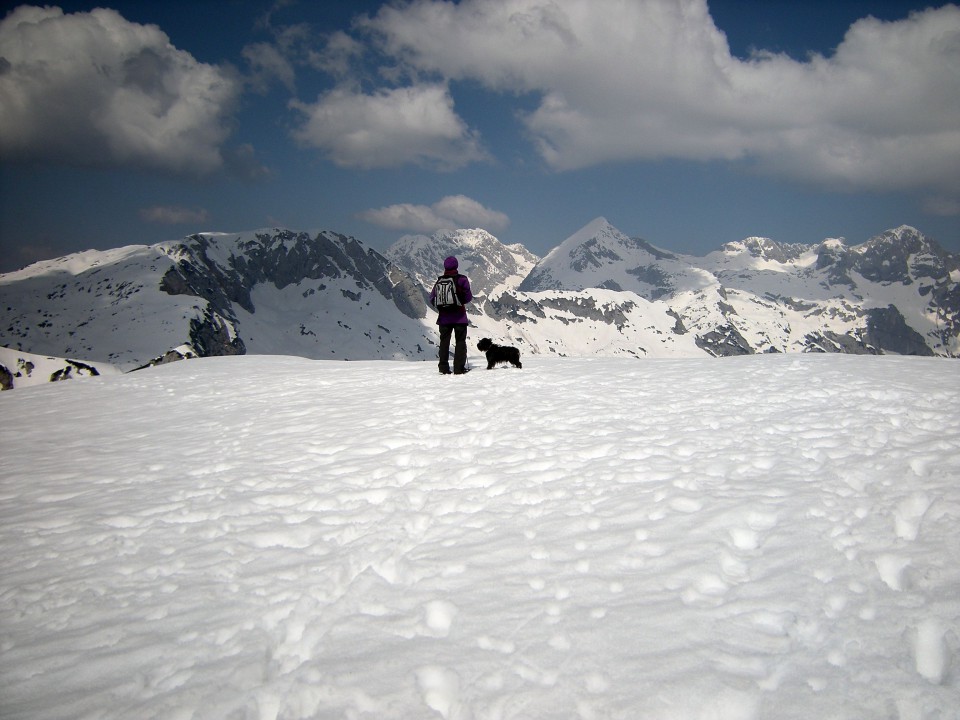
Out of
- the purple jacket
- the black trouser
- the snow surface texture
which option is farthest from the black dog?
the snow surface texture

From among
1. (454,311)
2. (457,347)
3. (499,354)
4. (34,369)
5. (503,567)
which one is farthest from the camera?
(34,369)

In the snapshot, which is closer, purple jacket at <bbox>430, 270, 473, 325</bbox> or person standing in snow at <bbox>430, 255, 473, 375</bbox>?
person standing in snow at <bbox>430, 255, 473, 375</bbox>

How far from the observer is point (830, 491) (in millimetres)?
6043

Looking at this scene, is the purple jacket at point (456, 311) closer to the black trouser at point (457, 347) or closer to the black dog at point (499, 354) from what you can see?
the black trouser at point (457, 347)

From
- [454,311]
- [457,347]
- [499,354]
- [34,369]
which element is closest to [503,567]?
[457,347]

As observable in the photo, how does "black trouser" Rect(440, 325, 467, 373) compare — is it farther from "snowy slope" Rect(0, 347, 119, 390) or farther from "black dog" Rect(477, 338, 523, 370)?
"snowy slope" Rect(0, 347, 119, 390)

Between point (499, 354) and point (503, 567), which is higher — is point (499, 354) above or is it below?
above

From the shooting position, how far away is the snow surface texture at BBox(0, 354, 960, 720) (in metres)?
3.52

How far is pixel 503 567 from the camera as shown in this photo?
5.02 m

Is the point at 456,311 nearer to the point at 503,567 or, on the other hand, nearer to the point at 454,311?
the point at 454,311

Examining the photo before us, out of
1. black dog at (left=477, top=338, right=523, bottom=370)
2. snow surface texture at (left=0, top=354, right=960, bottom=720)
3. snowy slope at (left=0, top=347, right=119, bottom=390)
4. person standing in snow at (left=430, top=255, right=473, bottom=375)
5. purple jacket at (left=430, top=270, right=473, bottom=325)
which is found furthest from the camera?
snowy slope at (left=0, top=347, right=119, bottom=390)

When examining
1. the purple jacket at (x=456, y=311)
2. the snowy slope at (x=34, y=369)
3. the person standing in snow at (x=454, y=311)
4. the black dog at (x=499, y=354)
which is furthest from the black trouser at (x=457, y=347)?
the snowy slope at (x=34, y=369)

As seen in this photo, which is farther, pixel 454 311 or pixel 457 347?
pixel 457 347

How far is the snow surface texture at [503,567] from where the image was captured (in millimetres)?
3520
